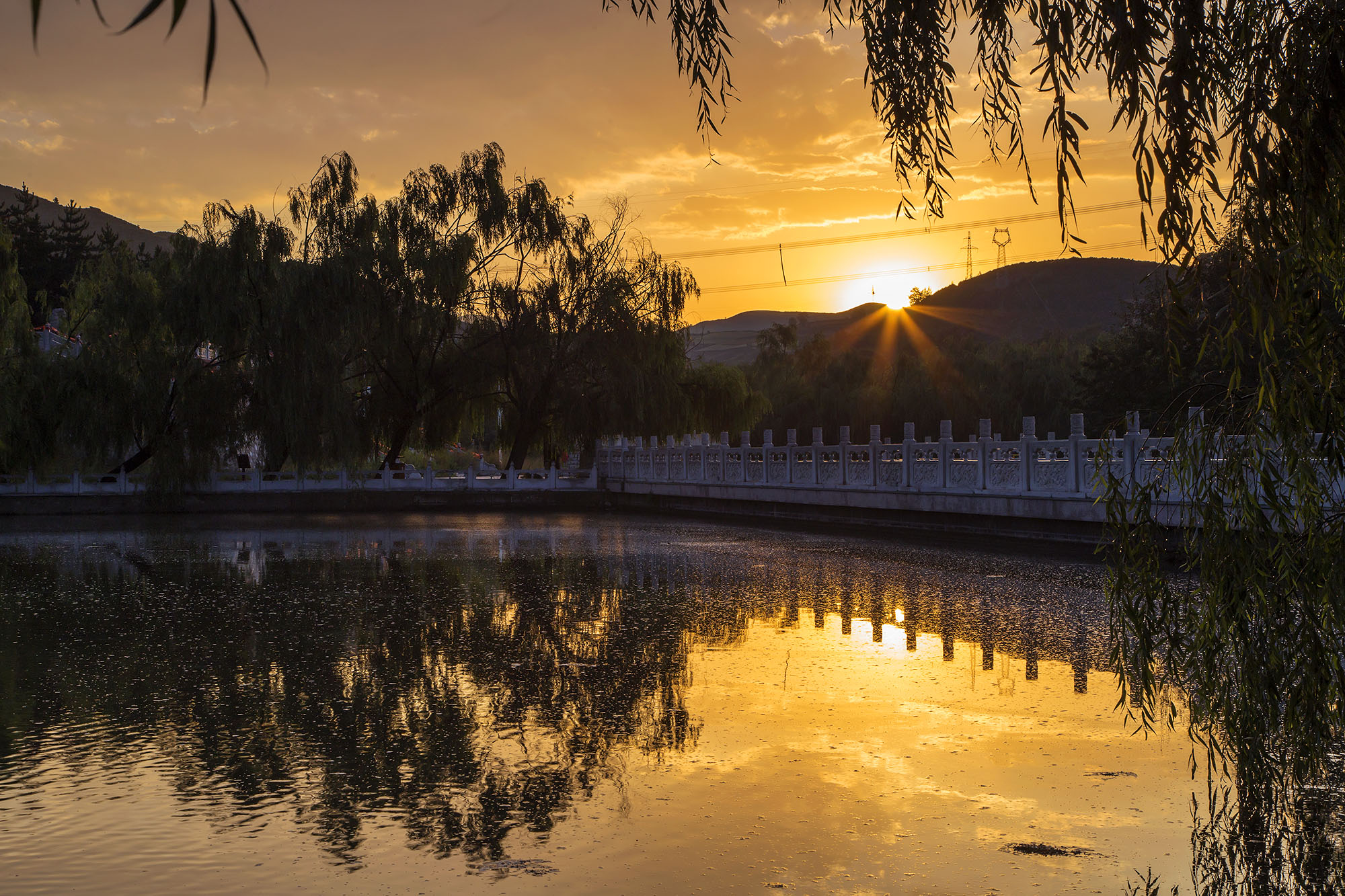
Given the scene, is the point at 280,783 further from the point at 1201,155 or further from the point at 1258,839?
the point at 1201,155

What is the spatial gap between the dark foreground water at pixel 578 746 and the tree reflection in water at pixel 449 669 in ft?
0.11

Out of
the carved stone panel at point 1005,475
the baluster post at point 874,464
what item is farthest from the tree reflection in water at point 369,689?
the baluster post at point 874,464

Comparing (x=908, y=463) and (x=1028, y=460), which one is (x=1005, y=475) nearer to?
(x=1028, y=460)

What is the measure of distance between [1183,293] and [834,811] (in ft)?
7.91

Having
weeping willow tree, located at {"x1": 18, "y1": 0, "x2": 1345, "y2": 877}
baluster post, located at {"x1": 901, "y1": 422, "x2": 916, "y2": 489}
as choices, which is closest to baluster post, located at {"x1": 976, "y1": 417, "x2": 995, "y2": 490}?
baluster post, located at {"x1": 901, "y1": 422, "x2": 916, "y2": 489}

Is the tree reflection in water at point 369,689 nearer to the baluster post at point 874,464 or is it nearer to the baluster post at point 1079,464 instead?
the baluster post at point 1079,464

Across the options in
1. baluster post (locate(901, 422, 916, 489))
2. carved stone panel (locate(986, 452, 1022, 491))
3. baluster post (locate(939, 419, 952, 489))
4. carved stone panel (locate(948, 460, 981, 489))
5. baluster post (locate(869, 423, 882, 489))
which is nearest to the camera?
carved stone panel (locate(986, 452, 1022, 491))

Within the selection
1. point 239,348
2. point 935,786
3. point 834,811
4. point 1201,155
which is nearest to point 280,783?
point 834,811

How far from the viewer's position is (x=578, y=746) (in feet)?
19.5

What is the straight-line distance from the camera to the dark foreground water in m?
4.25

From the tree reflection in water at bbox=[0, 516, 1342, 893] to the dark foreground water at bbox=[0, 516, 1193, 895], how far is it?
3 cm

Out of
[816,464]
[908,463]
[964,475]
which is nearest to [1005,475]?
[964,475]

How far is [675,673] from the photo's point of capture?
313 inches

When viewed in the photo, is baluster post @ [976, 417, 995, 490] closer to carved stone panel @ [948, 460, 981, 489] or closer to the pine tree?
carved stone panel @ [948, 460, 981, 489]
